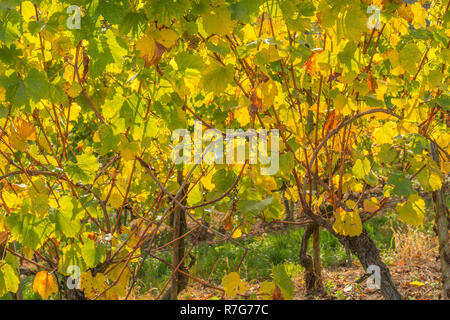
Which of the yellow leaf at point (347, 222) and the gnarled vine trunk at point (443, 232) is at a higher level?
the yellow leaf at point (347, 222)

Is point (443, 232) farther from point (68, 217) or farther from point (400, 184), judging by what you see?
point (68, 217)

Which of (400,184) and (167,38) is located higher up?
(167,38)

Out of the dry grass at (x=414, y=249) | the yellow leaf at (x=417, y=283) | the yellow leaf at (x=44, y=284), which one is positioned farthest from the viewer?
the dry grass at (x=414, y=249)

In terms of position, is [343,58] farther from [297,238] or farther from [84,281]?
[297,238]

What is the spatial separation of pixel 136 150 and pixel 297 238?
5212 mm

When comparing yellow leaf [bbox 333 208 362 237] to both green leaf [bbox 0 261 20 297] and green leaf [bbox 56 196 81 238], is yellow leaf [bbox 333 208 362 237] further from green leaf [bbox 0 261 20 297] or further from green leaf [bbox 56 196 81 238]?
green leaf [bbox 0 261 20 297]

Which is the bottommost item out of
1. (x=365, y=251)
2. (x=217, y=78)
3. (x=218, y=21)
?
(x=365, y=251)

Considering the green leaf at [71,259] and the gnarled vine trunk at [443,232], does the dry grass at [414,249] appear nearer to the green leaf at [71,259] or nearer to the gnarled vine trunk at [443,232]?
the gnarled vine trunk at [443,232]

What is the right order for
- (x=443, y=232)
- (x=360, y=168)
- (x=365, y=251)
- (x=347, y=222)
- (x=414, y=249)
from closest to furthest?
(x=360, y=168) → (x=347, y=222) → (x=365, y=251) → (x=443, y=232) → (x=414, y=249)

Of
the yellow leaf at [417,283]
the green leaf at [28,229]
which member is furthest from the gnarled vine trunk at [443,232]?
the green leaf at [28,229]

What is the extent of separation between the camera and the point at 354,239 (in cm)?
205

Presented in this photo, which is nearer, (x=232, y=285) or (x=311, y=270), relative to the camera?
(x=232, y=285)

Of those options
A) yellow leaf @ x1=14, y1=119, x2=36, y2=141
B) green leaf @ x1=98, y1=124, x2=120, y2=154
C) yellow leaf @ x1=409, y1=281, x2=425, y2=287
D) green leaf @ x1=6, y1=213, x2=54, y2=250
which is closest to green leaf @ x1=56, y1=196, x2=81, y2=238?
green leaf @ x1=6, y1=213, x2=54, y2=250

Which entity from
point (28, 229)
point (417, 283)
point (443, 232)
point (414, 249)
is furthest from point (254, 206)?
point (414, 249)
